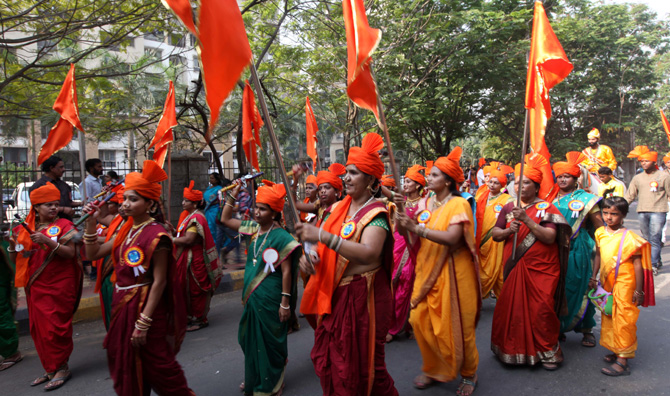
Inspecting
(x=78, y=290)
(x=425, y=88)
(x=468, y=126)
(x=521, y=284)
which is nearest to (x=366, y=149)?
(x=521, y=284)

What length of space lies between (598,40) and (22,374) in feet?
73.0

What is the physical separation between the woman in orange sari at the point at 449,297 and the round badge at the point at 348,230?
2.59 ft

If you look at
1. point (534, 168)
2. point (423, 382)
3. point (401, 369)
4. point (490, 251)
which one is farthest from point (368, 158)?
point (490, 251)

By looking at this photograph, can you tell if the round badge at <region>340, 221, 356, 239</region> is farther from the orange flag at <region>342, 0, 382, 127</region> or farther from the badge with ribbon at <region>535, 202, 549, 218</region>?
the badge with ribbon at <region>535, 202, 549, 218</region>

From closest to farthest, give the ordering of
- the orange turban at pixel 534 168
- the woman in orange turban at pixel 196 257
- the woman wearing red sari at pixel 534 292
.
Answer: the woman wearing red sari at pixel 534 292, the orange turban at pixel 534 168, the woman in orange turban at pixel 196 257

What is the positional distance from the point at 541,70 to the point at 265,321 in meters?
3.04

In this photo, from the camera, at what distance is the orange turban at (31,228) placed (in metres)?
4.18

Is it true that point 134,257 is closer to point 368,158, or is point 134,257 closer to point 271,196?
point 271,196

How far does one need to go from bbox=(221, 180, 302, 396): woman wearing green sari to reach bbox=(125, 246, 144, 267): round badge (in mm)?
918

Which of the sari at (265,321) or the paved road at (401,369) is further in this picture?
the paved road at (401,369)

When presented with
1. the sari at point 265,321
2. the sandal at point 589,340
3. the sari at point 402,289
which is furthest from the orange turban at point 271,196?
the sandal at point 589,340

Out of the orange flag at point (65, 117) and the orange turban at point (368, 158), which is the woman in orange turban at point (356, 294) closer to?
the orange turban at point (368, 158)

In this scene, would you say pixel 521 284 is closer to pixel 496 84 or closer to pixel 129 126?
pixel 129 126

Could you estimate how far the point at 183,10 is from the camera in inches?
79.2
